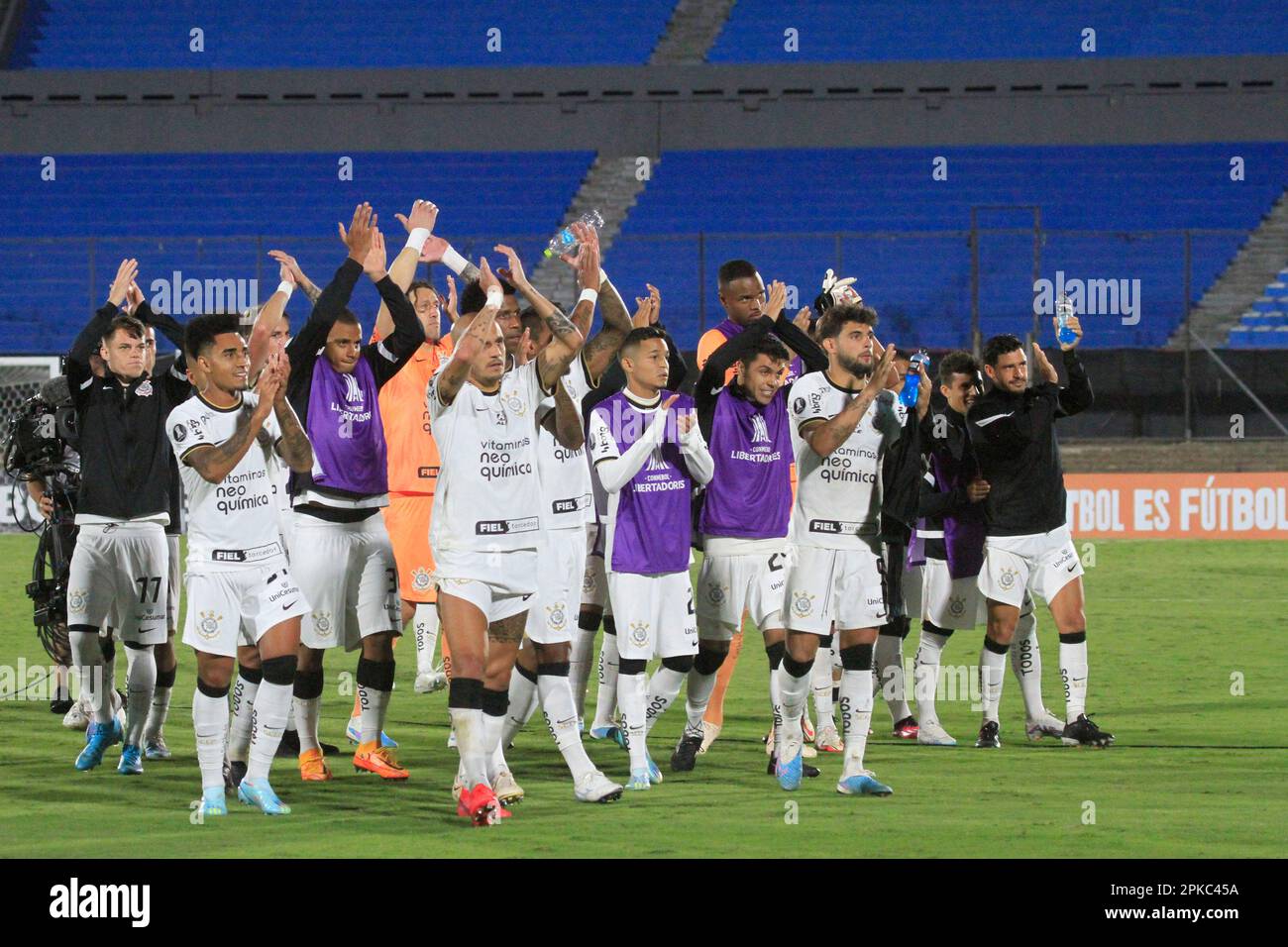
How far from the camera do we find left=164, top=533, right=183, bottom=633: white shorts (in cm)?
927

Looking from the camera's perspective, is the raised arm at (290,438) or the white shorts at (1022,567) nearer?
the raised arm at (290,438)

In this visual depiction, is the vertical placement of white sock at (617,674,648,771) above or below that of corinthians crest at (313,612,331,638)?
below

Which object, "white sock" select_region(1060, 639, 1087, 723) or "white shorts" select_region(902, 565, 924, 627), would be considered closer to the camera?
"white sock" select_region(1060, 639, 1087, 723)

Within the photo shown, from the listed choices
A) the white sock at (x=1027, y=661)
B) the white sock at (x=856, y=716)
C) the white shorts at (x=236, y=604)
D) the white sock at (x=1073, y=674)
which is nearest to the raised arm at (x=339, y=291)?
the white shorts at (x=236, y=604)

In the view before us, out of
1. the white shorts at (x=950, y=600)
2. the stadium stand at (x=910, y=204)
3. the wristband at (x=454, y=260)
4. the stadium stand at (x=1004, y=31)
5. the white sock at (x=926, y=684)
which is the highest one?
the stadium stand at (x=1004, y=31)

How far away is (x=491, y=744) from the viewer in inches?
309

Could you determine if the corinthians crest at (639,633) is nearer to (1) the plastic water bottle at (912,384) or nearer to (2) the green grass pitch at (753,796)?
(2) the green grass pitch at (753,796)

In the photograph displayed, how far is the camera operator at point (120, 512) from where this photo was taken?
915cm

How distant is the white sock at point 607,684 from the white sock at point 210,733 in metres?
2.81

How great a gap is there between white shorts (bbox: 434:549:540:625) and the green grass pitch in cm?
95

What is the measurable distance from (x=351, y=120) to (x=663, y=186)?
6.42m

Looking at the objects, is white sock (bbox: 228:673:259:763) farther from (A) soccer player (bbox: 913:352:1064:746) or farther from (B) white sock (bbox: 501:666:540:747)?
(A) soccer player (bbox: 913:352:1064:746)

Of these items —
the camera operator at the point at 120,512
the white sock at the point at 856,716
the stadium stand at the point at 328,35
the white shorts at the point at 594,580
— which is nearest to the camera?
the white sock at the point at 856,716

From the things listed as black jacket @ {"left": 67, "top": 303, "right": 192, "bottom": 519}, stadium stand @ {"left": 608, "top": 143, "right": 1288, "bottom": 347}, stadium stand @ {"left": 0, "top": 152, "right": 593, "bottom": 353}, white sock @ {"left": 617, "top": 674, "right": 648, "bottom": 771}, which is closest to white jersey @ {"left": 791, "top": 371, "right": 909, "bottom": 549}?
white sock @ {"left": 617, "top": 674, "right": 648, "bottom": 771}
